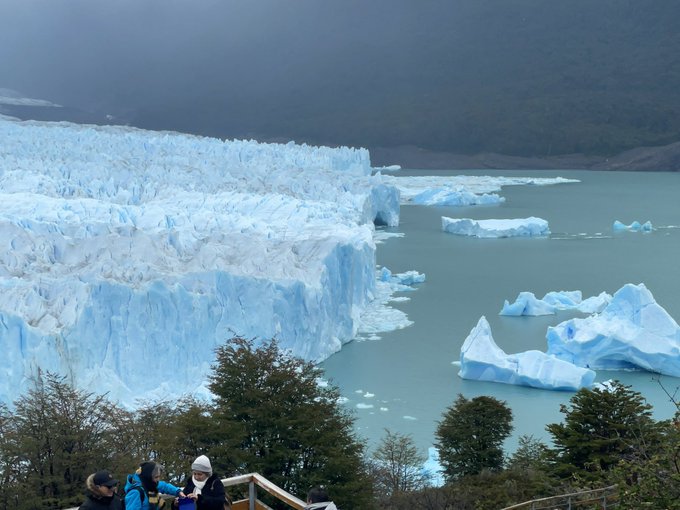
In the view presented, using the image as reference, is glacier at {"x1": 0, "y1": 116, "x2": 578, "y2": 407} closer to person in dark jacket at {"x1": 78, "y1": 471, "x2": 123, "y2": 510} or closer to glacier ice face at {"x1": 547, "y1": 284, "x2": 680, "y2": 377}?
glacier ice face at {"x1": 547, "y1": 284, "x2": 680, "y2": 377}

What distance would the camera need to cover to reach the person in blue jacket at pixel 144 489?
2.91 meters

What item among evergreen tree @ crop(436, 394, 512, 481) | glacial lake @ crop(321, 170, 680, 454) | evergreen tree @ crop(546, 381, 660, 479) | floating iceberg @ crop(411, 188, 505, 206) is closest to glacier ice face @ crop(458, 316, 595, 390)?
glacial lake @ crop(321, 170, 680, 454)

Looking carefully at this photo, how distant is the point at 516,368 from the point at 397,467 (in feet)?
12.0

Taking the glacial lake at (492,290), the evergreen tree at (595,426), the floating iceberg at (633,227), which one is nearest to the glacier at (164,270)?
the glacial lake at (492,290)

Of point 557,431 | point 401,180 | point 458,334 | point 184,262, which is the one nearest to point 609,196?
point 401,180

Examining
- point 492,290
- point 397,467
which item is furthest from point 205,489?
point 492,290

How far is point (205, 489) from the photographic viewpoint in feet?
9.79

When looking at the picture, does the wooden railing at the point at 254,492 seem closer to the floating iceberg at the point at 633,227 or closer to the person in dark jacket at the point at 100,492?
the person in dark jacket at the point at 100,492

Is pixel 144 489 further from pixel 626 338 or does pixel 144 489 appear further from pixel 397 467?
pixel 626 338

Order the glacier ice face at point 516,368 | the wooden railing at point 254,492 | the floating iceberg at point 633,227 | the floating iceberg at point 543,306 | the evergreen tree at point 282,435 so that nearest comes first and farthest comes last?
the wooden railing at point 254,492, the evergreen tree at point 282,435, the glacier ice face at point 516,368, the floating iceberg at point 543,306, the floating iceberg at point 633,227

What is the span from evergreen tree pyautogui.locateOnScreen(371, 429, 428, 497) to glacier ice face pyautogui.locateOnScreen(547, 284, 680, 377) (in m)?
4.13

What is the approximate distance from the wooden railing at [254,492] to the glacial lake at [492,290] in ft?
22.1

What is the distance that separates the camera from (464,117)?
69.5 meters

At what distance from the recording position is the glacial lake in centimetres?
1134
